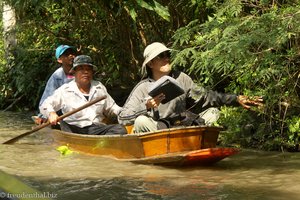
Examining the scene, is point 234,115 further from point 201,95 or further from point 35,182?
point 35,182

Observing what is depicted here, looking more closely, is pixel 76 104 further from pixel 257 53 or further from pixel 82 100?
pixel 257 53

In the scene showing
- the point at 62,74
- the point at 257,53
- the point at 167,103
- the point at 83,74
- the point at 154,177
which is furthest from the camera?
the point at 62,74

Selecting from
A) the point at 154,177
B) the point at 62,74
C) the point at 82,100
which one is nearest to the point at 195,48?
the point at 154,177

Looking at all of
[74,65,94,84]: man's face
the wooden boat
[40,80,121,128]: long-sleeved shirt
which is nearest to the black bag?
the wooden boat

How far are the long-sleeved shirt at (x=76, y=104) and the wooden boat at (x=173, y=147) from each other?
93cm

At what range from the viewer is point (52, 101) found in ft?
24.1

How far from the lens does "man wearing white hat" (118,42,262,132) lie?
6.29 metres

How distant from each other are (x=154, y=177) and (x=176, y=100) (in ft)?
3.65

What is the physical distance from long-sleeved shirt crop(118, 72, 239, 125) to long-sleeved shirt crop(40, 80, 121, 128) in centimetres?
91

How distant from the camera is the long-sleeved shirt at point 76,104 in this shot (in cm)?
732

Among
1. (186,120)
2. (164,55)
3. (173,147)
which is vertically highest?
(164,55)

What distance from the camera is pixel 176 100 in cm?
642

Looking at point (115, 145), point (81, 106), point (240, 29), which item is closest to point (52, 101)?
point (81, 106)

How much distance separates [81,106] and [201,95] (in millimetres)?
1606
